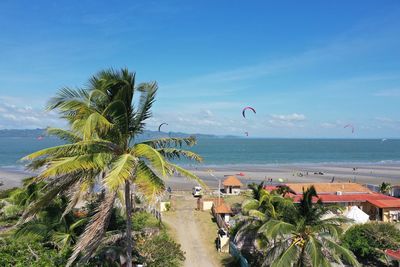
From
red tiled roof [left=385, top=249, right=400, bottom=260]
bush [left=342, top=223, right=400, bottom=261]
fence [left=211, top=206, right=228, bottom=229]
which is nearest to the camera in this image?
red tiled roof [left=385, top=249, right=400, bottom=260]

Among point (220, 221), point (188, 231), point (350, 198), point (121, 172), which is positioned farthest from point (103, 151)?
point (350, 198)

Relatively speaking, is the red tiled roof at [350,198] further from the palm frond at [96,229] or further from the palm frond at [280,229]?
the palm frond at [96,229]

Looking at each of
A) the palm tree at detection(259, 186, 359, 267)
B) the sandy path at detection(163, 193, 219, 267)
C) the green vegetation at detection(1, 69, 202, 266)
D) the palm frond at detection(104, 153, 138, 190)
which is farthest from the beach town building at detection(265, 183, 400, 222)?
the palm frond at detection(104, 153, 138, 190)

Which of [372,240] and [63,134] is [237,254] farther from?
[63,134]

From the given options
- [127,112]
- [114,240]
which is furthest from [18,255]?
[114,240]

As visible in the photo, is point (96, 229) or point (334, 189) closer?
point (96, 229)

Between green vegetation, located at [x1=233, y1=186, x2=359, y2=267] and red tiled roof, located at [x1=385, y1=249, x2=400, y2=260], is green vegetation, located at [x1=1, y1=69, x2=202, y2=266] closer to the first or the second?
green vegetation, located at [x1=233, y1=186, x2=359, y2=267]

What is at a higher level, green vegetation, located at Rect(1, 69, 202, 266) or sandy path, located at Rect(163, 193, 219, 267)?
green vegetation, located at Rect(1, 69, 202, 266)
